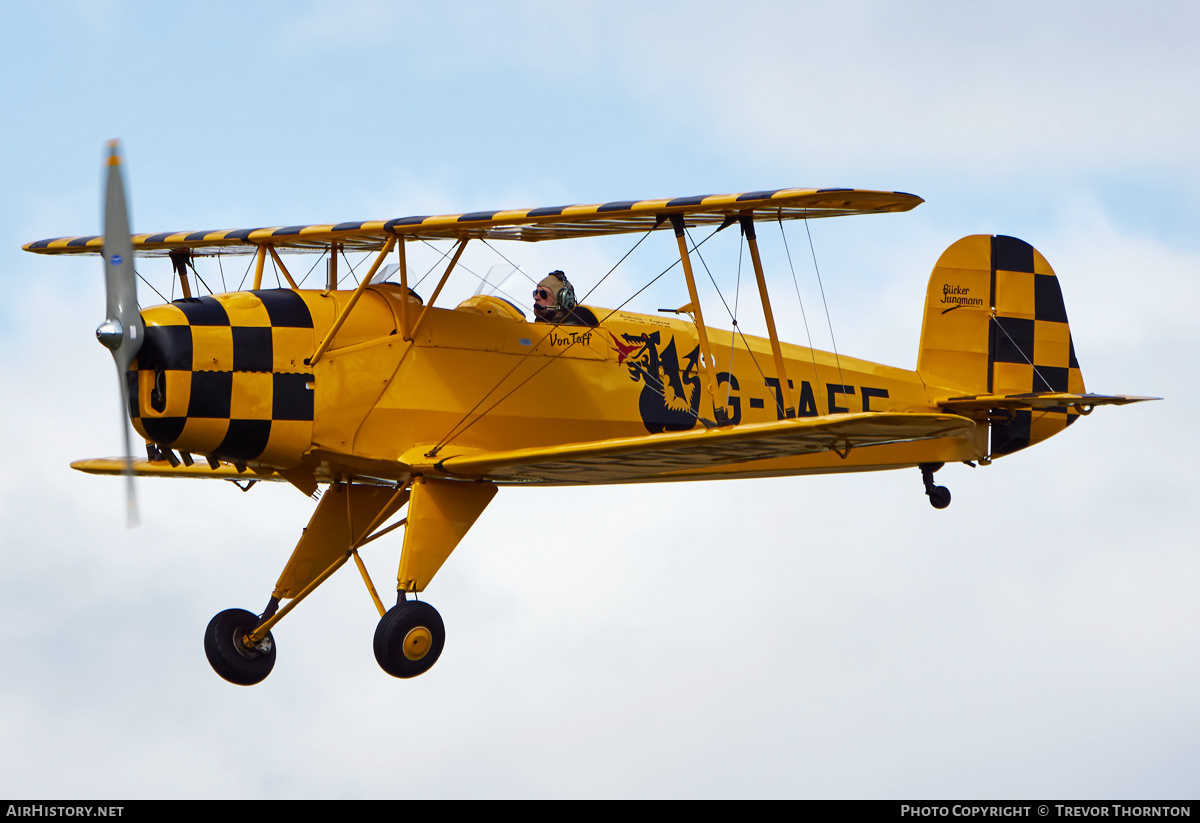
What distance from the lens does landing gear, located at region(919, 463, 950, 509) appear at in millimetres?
14812

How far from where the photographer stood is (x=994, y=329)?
49.9 ft

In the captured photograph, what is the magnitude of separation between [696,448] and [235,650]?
14.0ft

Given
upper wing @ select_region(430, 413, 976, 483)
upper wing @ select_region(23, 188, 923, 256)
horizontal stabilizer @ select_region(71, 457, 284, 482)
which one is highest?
upper wing @ select_region(23, 188, 923, 256)

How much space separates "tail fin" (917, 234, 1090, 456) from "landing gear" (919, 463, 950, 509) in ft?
2.70

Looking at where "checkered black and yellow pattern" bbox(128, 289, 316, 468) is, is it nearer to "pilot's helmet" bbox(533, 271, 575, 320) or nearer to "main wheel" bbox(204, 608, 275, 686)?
"main wheel" bbox(204, 608, 275, 686)

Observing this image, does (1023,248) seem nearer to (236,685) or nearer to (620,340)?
(620,340)

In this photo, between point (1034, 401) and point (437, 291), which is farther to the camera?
point (1034, 401)

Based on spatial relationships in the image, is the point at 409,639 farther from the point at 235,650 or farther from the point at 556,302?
the point at 556,302

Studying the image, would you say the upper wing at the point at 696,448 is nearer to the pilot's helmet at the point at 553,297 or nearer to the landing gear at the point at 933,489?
the pilot's helmet at the point at 553,297

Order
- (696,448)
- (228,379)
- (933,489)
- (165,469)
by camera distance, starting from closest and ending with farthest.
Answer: (696,448) < (228,379) < (165,469) < (933,489)

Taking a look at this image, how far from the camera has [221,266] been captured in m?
13.5

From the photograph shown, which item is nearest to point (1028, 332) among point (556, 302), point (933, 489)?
point (933, 489)

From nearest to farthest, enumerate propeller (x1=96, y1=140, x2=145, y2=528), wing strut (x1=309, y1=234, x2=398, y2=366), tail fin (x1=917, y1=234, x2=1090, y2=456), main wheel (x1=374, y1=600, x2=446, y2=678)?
propeller (x1=96, y1=140, x2=145, y2=528) < main wheel (x1=374, y1=600, x2=446, y2=678) < wing strut (x1=309, y1=234, x2=398, y2=366) < tail fin (x1=917, y1=234, x2=1090, y2=456)

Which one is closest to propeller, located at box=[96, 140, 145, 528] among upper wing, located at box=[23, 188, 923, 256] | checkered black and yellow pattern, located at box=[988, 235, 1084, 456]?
upper wing, located at box=[23, 188, 923, 256]
